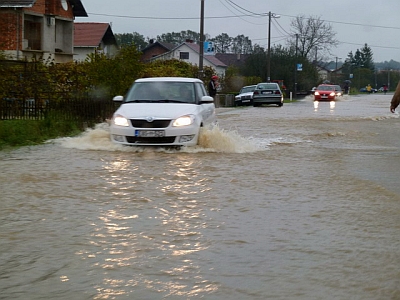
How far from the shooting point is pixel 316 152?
51.0 ft

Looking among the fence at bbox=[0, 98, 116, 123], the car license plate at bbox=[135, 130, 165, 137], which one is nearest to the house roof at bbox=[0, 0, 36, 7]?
the fence at bbox=[0, 98, 116, 123]

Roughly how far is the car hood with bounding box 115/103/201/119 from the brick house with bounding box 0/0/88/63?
64.7 feet

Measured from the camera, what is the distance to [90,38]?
57.2 m

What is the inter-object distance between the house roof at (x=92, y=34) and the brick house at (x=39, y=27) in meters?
11.6

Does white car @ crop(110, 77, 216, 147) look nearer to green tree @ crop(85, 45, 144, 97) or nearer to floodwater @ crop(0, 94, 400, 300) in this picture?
floodwater @ crop(0, 94, 400, 300)

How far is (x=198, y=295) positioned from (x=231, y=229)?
231 centimetres

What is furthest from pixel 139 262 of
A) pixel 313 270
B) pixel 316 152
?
pixel 316 152

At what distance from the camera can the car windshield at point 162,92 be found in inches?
604

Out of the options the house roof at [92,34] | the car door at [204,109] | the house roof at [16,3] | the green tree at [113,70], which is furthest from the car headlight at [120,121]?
the house roof at [92,34]

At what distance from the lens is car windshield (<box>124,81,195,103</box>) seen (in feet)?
50.4

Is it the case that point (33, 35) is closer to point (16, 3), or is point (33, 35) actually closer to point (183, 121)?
point (16, 3)

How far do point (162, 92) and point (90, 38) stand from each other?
42946 millimetres

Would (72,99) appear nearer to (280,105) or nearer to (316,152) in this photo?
(316,152)

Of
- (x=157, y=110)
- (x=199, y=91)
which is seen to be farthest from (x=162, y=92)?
(x=157, y=110)
